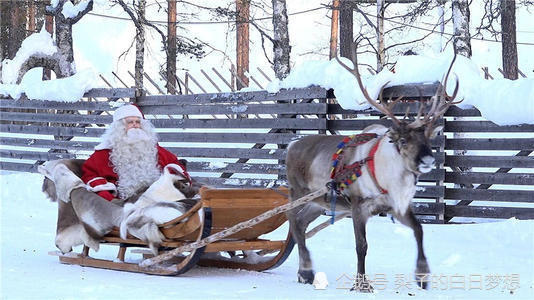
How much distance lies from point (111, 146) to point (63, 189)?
0.67 m

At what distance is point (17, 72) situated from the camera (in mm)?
19047

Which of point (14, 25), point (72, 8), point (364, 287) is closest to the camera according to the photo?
point (364, 287)

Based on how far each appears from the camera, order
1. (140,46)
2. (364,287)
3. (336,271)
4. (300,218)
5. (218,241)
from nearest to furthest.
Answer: (364,287) < (218,241) < (300,218) < (336,271) < (140,46)

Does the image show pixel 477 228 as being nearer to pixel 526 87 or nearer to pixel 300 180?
pixel 526 87

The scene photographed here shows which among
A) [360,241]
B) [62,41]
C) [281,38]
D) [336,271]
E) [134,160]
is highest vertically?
[62,41]

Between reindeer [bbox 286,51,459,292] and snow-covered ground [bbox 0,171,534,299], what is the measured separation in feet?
1.07

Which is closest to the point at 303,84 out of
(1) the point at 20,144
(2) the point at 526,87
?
(2) the point at 526,87

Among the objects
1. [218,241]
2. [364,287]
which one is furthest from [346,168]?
[218,241]

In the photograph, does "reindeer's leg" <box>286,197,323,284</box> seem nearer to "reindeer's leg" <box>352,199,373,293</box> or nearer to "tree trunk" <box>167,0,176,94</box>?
"reindeer's leg" <box>352,199,373,293</box>

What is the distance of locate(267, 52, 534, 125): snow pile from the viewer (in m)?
9.50

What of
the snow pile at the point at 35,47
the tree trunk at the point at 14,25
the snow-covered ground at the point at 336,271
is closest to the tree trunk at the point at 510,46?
the snow-covered ground at the point at 336,271

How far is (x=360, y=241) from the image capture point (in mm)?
6102

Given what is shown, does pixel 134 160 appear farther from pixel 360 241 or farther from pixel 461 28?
pixel 461 28

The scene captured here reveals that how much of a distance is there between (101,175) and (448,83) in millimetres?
4552
